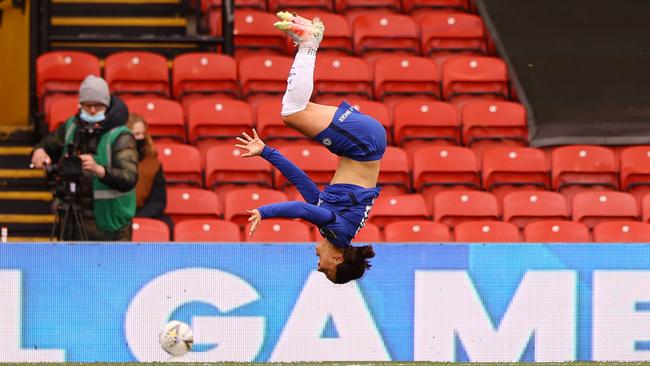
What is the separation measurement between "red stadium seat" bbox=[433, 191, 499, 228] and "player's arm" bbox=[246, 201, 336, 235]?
3.89 metres

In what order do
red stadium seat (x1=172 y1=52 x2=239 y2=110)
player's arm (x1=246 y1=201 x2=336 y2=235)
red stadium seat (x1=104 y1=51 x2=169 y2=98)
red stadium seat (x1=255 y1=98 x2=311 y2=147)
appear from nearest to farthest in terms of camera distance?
player's arm (x1=246 y1=201 x2=336 y2=235) → red stadium seat (x1=255 y1=98 x2=311 y2=147) → red stadium seat (x1=104 y1=51 x2=169 y2=98) → red stadium seat (x1=172 y1=52 x2=239 y2=110)

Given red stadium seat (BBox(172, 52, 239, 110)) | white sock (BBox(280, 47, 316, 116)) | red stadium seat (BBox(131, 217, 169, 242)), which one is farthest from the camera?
red stadium seat (BBox(172, 52, 239, 110))

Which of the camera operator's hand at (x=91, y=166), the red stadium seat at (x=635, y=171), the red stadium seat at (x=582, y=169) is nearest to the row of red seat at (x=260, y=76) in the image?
the red stadium seat at (x=582, y=169)

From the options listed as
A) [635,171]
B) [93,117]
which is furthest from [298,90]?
[635,171]

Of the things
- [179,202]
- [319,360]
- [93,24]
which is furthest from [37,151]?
[93,24]

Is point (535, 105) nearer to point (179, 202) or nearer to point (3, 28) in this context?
point (179, 202)

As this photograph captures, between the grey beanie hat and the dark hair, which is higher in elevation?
the grey beanie hat

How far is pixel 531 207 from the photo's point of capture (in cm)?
1259

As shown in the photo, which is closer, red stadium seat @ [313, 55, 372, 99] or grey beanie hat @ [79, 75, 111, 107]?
grey beanie hat @ [79, 75, 111, 107]

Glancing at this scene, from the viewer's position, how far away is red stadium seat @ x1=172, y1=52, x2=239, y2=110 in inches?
531

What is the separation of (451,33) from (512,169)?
2164mm

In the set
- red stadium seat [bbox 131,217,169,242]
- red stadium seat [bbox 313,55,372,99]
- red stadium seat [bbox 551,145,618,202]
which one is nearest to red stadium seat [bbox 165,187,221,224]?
red stadium seat [bbox 131,217,169,242]

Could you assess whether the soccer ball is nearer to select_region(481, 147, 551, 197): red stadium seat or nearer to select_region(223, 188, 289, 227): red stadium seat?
select_region(223, 188, 289, 227): red stadium seat

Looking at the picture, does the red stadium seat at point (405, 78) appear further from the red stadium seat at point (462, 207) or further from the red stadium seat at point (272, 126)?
the red stadium seat at point (462, 207)
